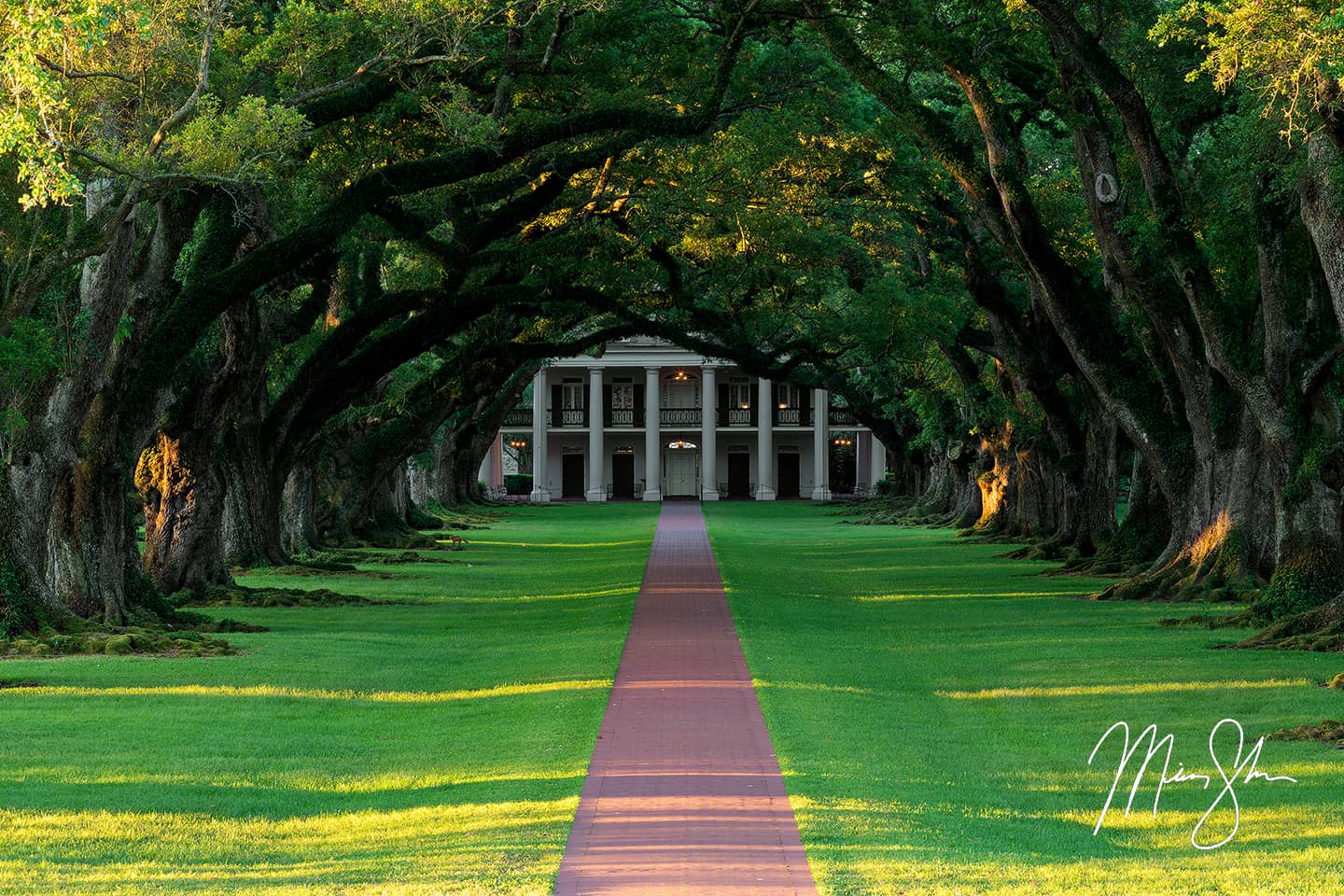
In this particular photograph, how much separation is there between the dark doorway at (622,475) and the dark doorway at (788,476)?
24.9 ft

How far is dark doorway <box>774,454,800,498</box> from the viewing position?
282 ft

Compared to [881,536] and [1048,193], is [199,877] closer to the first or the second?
[1048,193]

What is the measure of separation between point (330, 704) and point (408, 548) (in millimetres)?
26544

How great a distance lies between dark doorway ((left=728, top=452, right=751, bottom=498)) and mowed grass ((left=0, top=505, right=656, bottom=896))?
208 ft

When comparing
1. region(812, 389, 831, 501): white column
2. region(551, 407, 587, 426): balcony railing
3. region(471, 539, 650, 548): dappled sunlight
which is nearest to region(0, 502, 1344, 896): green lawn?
region(471, 539, 650, 548): dappled sunlight

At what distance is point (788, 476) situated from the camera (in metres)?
86.2

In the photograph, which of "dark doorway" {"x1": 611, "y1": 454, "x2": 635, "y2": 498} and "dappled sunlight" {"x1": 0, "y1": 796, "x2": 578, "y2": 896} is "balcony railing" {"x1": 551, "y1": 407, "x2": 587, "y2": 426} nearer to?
"dark doorway" {"x1": 611, "y1": 454, "x2": 635, "y2": 498}

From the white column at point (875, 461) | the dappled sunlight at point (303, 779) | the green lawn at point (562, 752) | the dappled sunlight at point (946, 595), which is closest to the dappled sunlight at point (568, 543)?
the dappled sunlight at point (946, 595)

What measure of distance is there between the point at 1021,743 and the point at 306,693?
21.3 ft

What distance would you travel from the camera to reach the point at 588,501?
81.6 meters

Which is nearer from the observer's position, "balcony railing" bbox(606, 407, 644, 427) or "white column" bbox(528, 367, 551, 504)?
"white column" bbox(528, 367, 551, 504)

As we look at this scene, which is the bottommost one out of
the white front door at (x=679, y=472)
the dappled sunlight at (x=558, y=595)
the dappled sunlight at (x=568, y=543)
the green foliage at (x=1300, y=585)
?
the dappled sunlight at (x=558, y=595)

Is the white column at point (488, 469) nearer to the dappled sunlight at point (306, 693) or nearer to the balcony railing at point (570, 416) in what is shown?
the balcony railing at point (570, 416)

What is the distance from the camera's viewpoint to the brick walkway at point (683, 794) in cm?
769
